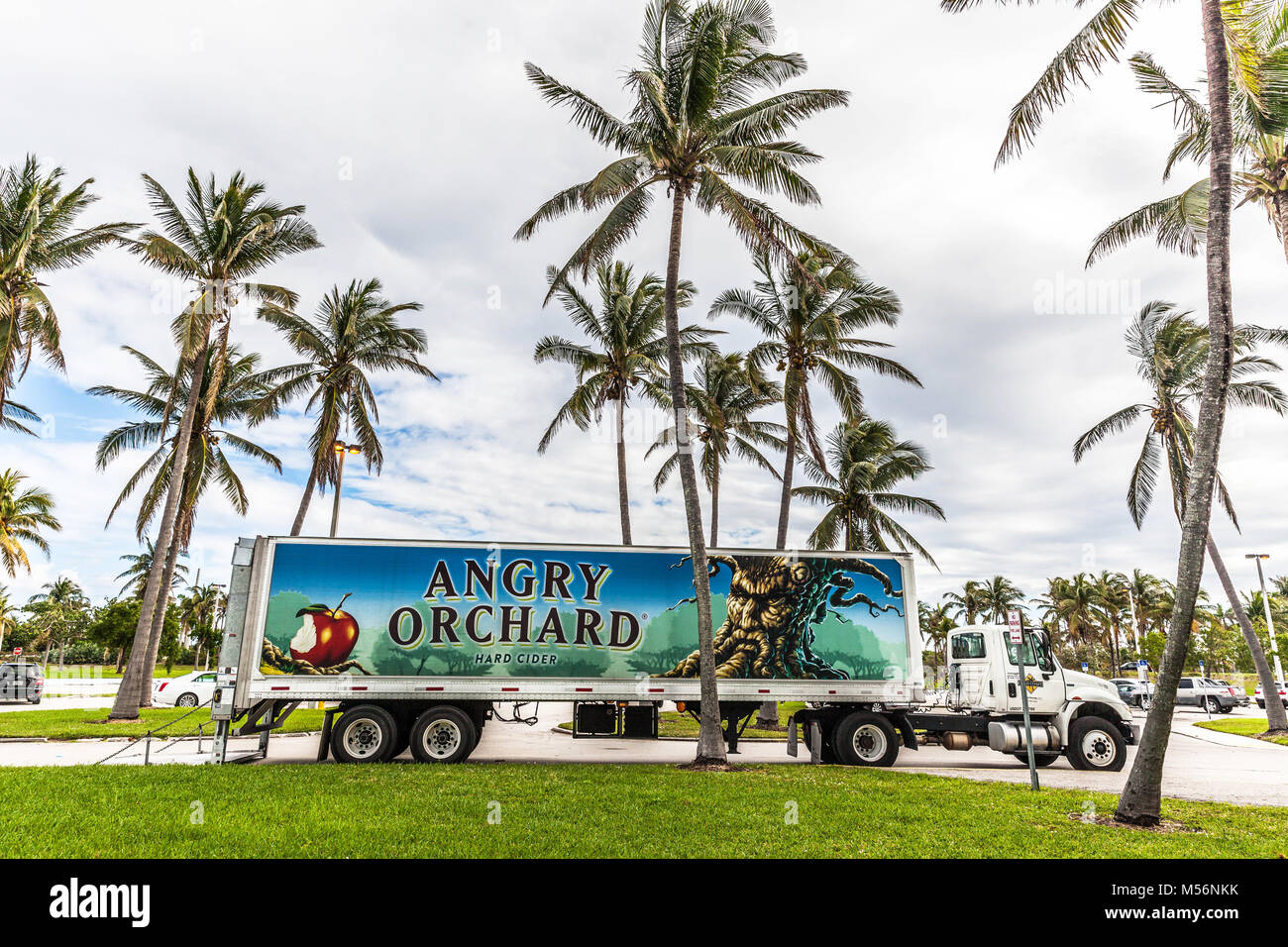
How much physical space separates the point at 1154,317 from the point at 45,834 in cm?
2783

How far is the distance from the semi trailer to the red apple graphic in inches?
0.9

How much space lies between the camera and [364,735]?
1207cm

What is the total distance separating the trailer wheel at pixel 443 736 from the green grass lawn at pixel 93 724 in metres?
6.76

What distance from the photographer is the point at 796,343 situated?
21.8 m

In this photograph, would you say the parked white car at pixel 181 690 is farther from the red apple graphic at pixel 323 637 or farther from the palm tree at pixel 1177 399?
the palm tree at pixel 1177 399

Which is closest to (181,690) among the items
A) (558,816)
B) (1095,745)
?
(558,816)

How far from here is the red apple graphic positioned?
11922mm

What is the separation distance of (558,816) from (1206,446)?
29.1 feet

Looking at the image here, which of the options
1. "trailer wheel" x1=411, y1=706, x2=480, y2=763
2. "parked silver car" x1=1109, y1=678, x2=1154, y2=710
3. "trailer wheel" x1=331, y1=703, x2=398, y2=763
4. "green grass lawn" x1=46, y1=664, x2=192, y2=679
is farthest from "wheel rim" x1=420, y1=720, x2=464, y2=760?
"green grass lawn" x1=46, y1=664, x2=192, y2=679

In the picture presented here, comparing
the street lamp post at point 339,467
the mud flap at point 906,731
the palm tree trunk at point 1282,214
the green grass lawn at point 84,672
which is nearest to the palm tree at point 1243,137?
the palm tree trunk at point 1282,214

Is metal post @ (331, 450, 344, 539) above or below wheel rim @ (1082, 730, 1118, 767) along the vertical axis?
above

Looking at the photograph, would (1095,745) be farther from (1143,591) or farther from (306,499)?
(1143,591)

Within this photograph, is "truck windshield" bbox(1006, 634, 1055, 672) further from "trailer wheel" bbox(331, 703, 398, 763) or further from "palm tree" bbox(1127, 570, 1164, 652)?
"palm tree" bbox(1127, 570, 1164, 652)
